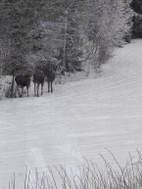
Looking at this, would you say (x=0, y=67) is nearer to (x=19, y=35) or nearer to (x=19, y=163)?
(x=19, y=35)

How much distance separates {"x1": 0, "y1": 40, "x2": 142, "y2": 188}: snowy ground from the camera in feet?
26.9

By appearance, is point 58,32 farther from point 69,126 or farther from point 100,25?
point 69,126

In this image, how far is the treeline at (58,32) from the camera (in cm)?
1712

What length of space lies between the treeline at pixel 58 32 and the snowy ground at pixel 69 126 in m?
2.16

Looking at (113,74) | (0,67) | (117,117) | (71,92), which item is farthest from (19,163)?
(113,74)

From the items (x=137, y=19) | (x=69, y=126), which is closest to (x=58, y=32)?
(x=69, y=126)

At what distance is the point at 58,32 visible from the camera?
865 inches

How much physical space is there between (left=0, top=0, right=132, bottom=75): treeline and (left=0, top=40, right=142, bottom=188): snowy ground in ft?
7.09

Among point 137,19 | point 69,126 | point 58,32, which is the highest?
point 58,32

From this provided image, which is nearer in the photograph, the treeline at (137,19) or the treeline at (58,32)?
the treeline at (58,32)

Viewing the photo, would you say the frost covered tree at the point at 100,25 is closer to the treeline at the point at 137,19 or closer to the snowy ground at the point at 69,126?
the snowy ground at the point at 69,126

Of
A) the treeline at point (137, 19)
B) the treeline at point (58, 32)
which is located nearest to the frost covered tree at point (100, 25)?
the treeline at point (58, 32)

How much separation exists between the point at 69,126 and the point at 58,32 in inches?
452

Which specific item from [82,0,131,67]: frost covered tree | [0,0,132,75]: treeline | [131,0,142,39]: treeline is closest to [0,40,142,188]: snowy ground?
[0,0,132,75]: treeline
